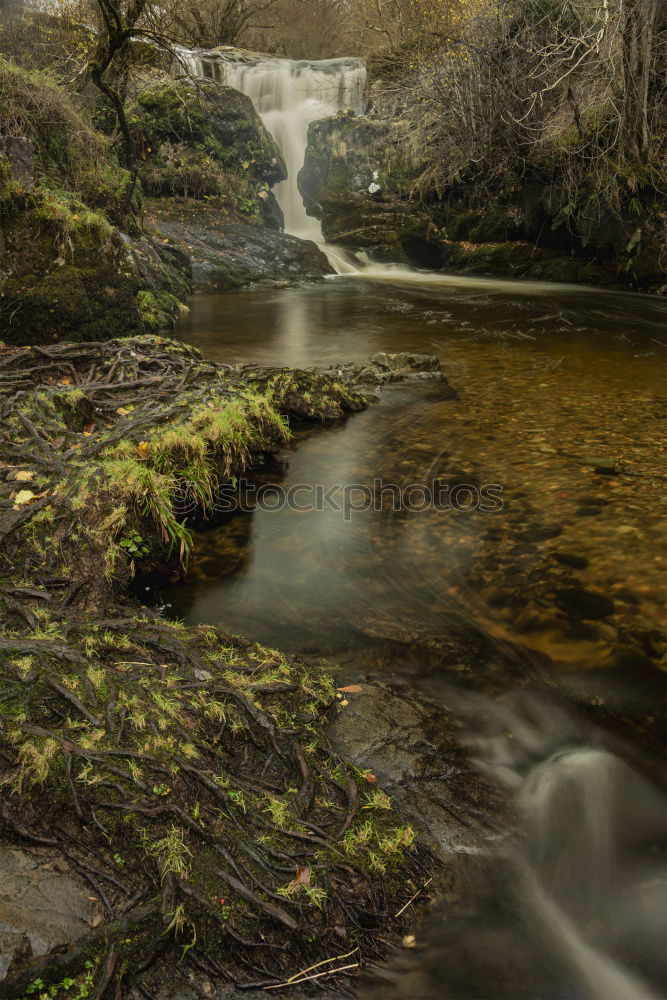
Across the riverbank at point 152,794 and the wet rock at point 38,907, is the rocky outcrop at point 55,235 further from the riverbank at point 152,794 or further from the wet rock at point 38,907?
the wet rock at point 38,907

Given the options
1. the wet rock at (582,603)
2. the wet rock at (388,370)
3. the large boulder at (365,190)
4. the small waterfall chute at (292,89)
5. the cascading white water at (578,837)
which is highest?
the small waterfall chute at (292,89)

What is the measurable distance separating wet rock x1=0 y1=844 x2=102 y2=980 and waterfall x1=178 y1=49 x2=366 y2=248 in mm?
24103

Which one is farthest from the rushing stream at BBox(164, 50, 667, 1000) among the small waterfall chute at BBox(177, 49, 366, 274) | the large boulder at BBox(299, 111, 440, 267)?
the small waterfall chute at BBox(177, 49, 366, 274)

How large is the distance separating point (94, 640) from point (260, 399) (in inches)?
135

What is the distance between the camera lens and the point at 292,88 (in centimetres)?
2344

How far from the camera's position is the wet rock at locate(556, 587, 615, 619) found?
3.47 meters

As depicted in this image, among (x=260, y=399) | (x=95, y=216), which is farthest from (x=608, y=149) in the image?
(x=260, y=399)

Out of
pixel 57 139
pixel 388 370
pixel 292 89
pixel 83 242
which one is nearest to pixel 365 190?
pixel 292 89

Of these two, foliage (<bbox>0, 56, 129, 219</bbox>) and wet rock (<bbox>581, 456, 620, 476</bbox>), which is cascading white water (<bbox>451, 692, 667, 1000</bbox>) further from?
foliage (<bbox>0, 56, 129, 219</bbox>)

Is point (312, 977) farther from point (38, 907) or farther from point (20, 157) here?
point (20, 157)

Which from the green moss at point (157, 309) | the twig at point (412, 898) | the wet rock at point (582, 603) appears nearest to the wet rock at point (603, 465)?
the wet rock at point (582, 603)

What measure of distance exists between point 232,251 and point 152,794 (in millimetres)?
16841

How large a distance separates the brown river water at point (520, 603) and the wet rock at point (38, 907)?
0.84m

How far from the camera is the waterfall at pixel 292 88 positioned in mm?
22906
